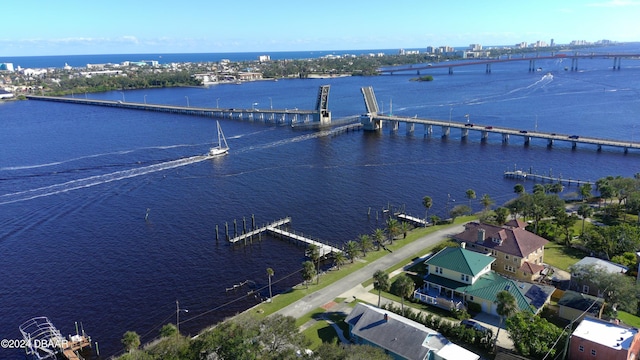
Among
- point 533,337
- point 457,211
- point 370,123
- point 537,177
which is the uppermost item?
point 370,123

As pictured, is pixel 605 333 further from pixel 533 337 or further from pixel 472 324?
pixel 472 324

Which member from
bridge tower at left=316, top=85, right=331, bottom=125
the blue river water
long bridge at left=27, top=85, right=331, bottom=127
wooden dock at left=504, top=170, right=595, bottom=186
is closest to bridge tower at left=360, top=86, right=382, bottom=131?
the blue river water

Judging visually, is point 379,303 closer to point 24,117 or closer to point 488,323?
point 488,323

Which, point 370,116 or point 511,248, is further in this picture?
point 370,116

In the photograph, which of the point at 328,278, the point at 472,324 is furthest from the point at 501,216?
the point at 328,278

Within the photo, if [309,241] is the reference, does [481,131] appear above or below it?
above

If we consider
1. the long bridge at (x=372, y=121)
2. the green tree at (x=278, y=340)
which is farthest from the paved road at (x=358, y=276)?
the long bridge at (x=372, y=121)

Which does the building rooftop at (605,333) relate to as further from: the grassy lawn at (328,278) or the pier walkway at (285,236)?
the pier walkway at (285,236)

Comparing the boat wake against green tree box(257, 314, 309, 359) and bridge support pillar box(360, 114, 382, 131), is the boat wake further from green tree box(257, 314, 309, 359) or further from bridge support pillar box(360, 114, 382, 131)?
green tree box(257, 314, 309, 359)
